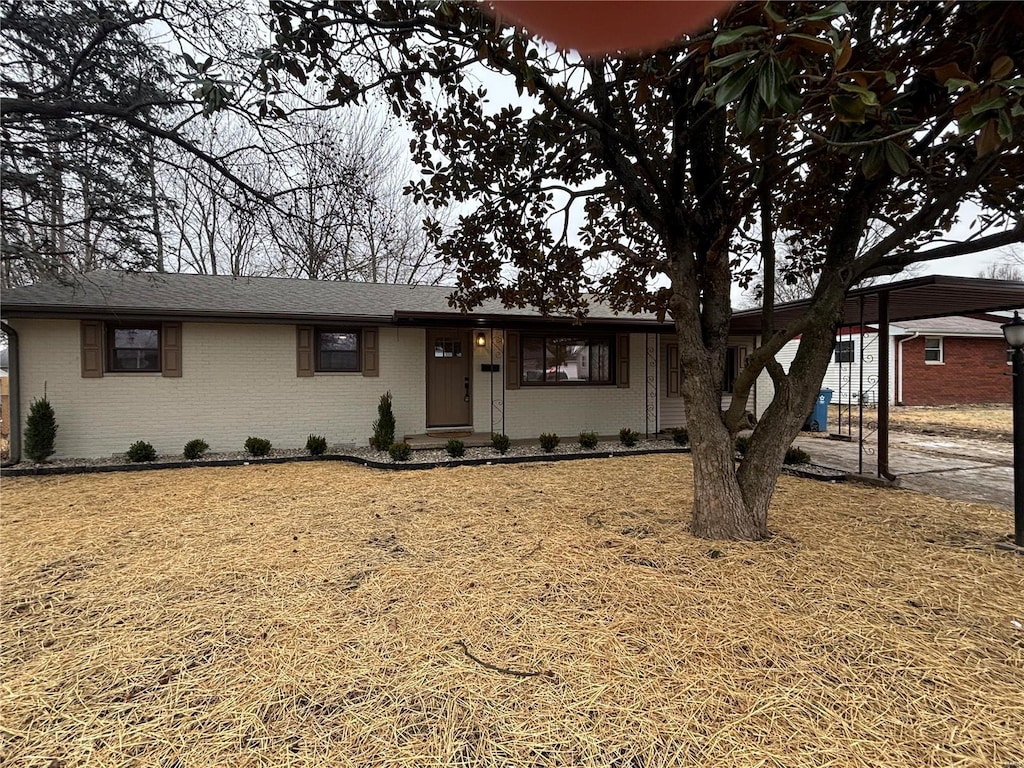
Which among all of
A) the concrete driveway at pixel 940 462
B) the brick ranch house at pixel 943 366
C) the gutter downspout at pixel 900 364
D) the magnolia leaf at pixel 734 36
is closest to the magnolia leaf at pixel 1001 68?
the magnolia leaf at pixel 734 36

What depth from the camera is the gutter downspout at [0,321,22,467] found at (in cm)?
704

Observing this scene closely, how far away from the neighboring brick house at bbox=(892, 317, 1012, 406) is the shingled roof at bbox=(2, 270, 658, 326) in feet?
40.8

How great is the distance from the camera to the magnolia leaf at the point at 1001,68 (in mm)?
1795

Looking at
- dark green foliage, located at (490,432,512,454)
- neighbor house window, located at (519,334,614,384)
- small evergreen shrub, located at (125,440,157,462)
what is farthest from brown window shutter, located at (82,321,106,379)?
neighbor house window, located at (519,334,614,384)

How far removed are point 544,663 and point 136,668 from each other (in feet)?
6.33

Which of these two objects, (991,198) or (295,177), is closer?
(991,198)

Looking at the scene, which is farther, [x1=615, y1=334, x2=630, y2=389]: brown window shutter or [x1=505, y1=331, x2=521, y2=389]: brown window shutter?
[x1=615, y1=334, x2=630, y2=389]: brown window shutter

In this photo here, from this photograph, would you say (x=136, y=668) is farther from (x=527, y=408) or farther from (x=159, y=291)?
(x=159, y=291)

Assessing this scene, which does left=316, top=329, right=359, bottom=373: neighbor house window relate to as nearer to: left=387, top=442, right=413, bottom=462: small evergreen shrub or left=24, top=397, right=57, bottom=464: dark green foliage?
left=387, top=442, right=413, bottom=462: small evergreen shrub

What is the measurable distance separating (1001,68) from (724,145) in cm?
207

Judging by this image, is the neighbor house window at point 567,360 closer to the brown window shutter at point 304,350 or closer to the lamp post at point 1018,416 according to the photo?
the brown window shutter at point 304,350

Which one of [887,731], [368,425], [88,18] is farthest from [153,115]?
[887,731]

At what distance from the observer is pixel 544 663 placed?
6.98 feet

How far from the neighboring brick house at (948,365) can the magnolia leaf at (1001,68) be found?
1860 cm
